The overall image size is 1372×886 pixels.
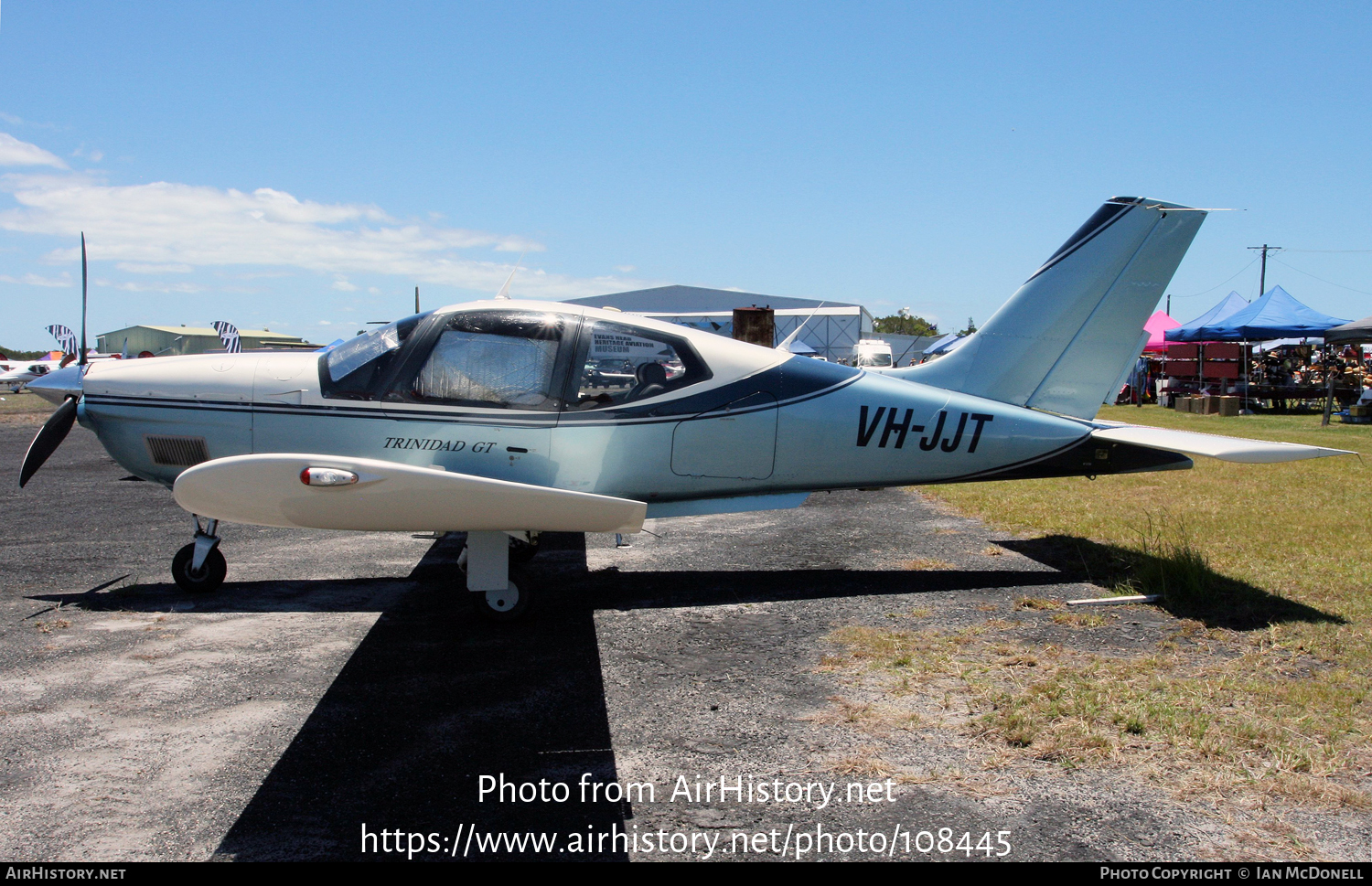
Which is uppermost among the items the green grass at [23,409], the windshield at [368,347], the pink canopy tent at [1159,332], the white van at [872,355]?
the pink canopy tent at [1159,332]

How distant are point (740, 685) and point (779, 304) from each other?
5561 centimetres

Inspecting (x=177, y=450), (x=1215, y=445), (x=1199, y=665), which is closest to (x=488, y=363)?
(x=177, y=450)

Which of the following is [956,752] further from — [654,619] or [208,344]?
[208,344]

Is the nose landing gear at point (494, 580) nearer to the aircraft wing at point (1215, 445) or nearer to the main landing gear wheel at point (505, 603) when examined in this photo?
the main landing gear wheel at point (505, 603)

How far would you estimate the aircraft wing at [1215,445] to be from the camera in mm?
5238

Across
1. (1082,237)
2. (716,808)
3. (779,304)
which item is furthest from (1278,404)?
(779,304)

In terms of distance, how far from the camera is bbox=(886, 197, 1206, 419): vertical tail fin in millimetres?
6527

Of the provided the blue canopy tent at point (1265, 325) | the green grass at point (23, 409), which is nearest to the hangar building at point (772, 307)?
the blue canopy tent at point (1265, 325)

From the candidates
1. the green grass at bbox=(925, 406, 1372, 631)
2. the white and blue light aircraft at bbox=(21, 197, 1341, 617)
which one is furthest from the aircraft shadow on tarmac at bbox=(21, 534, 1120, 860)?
the green grass at bbox=(925, 406, 1372, 631)

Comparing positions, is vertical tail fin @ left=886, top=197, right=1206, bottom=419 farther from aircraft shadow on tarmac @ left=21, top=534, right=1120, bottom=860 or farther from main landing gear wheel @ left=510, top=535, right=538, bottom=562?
main landing gear wheel @ left=510, top=535, right=538, bottom=562

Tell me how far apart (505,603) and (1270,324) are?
2747 cm

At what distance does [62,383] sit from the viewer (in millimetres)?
6098

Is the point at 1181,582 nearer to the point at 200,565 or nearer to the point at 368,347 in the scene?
the point at 368,347

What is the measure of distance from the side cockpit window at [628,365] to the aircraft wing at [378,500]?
1029 mm
